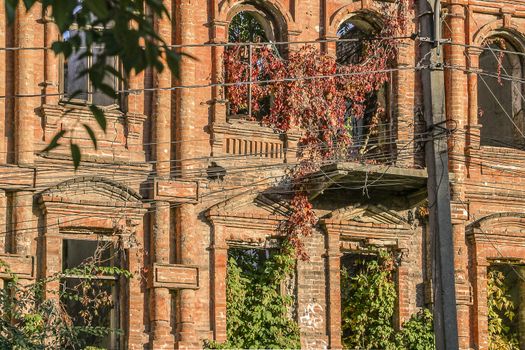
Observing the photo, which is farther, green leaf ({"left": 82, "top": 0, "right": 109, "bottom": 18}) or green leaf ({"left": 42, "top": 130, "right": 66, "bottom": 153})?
green leaf ({"left": 42, "top": 130, "right": 66, "bottom": 153})

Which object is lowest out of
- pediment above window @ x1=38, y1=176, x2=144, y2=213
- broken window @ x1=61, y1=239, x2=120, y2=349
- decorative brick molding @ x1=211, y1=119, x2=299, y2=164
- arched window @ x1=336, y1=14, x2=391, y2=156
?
broken window @ x1=61, y1=239, x2=120, y2=349

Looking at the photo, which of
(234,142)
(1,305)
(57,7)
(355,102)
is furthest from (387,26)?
(57,7)

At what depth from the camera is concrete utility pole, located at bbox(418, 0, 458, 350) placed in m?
18.9

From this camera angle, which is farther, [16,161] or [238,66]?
[238,66]

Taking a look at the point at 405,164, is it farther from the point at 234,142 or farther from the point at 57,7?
the point at 57,7

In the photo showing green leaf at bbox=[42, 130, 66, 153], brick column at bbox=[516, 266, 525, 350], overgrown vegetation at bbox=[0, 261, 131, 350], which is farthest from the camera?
brick column at bbox=[516, 266, 525, 350]

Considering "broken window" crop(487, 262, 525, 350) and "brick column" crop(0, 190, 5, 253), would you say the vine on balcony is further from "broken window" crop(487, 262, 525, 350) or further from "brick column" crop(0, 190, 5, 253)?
"brick column" crop(0, 190, 5, 253)

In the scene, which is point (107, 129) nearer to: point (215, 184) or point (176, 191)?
point (176, 191)

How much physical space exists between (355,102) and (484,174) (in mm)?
2683

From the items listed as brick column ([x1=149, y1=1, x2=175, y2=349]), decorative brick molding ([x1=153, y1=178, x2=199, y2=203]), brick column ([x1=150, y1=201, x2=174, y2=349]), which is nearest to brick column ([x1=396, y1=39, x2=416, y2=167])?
decorative brick molding ([x1=153, y1=178, x2=199, y2=203])

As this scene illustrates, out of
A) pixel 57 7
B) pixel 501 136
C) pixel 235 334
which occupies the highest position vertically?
pixel 501 136

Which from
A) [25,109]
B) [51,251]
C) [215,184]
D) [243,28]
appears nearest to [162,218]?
[215,184]

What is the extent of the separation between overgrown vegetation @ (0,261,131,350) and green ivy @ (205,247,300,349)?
1977 mm

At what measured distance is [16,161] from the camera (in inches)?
964
